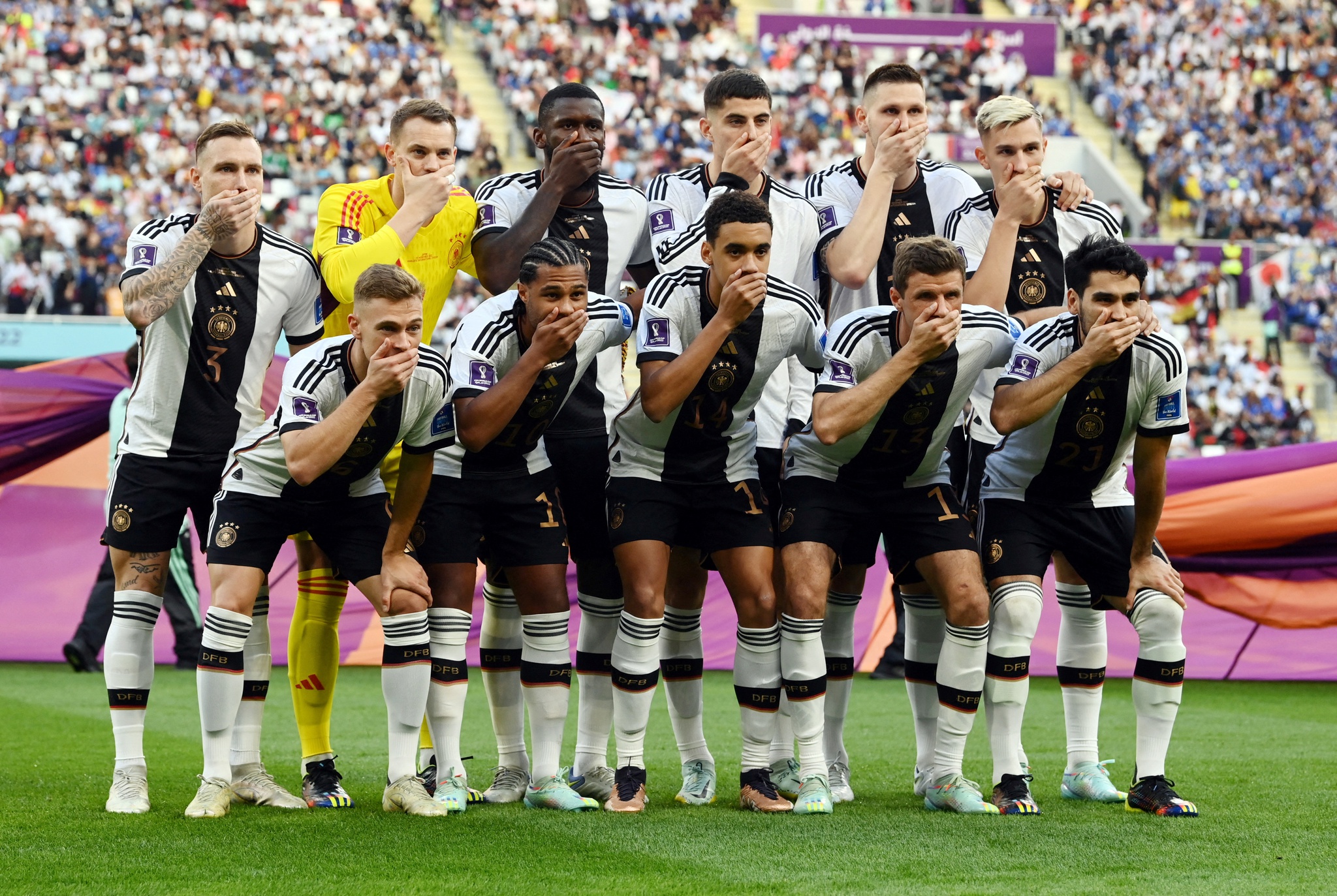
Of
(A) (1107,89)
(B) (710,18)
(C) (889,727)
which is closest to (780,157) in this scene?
(B) (710,18)

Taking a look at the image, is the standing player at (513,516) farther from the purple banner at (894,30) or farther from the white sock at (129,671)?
the purple banner at (894,30)

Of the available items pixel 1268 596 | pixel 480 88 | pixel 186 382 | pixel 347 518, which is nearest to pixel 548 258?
pixel 347 518

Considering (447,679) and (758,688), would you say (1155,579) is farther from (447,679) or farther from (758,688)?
(447,679)

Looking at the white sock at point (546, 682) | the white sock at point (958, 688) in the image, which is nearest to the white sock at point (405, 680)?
the white sock at point (546, 682)

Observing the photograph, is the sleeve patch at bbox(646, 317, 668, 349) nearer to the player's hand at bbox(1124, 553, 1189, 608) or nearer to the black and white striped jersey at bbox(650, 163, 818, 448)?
the black and white striped jersey at bbox(650, 163, 818, 448)

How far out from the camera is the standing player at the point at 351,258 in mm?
5297

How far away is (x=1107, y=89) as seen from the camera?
29844mm

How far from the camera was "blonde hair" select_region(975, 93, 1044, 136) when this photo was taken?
5715 millimetres

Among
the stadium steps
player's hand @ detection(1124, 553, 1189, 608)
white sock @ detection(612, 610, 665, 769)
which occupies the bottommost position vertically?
white sock @ detection(612, 610, 665, 769)

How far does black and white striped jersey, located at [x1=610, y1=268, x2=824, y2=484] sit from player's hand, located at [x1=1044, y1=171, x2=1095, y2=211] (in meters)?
1.30

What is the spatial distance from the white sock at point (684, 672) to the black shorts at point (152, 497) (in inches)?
69.0

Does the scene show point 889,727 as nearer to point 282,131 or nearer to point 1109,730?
point 1109,730

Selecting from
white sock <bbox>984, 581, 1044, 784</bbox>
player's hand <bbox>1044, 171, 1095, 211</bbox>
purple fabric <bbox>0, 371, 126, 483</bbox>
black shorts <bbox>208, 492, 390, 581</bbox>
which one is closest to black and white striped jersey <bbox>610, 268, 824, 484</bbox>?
black shorts <bbox>208, 492, 390, 581</bbox>

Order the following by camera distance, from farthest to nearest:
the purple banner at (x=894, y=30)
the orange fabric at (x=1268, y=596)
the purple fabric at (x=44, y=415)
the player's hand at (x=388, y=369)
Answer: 1. the purple banner at (x=894, y=30)
2. the purple fabric at (x=44, y=415)
3. the orange fabric at (x=1268, y=596)
4. the player's hand at (x=388, y=369)
